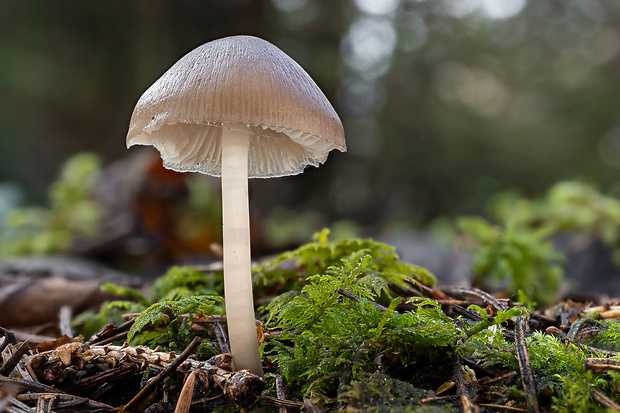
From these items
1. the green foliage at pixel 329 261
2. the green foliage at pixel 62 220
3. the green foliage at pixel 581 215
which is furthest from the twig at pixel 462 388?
the green foliage at pixel 62 220

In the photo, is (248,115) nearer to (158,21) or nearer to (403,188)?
(158,21)

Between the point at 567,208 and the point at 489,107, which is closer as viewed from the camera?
the point at 567,208

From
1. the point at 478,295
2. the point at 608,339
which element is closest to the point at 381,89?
the point at 478,295

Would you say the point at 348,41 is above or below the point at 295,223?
above

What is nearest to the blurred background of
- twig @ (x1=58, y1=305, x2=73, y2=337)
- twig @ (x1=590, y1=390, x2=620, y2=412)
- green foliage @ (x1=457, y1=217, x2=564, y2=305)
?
green foliage @ (x1=457, y1=217, x2=564, y2=305)

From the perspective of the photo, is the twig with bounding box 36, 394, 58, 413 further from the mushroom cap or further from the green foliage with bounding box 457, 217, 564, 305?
the green foliage with bounding box 457, 217, 564, 305

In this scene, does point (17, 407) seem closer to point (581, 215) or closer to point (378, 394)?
point (378, 394)

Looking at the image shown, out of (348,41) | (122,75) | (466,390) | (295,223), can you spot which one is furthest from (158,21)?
(466,390)
